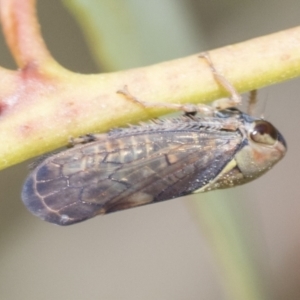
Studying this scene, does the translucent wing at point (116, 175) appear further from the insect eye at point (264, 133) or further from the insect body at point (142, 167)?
the insect eye at point (264, 133)

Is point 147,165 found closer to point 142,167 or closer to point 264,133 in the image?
point 142,167

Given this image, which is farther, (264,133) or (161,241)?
(161,241)

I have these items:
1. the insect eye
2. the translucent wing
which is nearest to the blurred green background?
the insect eye

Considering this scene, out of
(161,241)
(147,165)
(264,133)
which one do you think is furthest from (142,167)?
(161,241)

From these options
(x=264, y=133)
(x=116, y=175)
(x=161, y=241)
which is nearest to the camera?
(x=116, y=175)

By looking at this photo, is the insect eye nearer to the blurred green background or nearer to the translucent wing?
the translucent wing

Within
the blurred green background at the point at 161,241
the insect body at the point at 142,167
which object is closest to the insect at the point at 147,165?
the insect body at the point at 142,167

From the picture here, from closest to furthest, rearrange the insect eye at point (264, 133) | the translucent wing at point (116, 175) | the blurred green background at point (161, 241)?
the translucent wing at point (116, 175) → the insect eye at point (264, 133) → the blurred green background at point (161, 241)

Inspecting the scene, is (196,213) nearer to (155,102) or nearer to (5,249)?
(155,102)
